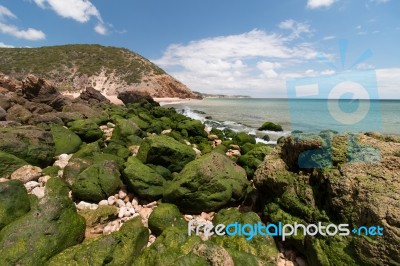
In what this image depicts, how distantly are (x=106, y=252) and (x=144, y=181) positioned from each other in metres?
2.69

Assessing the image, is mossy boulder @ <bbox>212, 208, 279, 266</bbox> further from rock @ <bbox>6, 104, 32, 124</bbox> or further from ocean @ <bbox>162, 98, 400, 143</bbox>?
rock @ <bbox>6, 104, 32, 124</bbox>

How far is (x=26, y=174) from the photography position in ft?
22.1

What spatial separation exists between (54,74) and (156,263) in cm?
7906

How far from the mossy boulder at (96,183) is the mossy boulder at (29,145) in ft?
7.20

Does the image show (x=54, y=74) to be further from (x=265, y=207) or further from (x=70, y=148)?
(x=265, y=207)

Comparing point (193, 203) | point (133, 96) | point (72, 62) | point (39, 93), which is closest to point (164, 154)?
point (193, 203)

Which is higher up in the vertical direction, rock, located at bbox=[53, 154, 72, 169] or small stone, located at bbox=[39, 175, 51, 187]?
rock, located at bbox=[53, 154, 72, 169]

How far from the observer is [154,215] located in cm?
523

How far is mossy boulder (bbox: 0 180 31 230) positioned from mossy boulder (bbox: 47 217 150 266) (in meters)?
1.43

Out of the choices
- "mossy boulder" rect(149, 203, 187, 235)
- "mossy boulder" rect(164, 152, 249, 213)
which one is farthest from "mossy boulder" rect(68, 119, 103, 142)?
"mossy boulder" rect(149, 203, 187, 235)

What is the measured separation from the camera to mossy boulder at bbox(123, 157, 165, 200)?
6386mm

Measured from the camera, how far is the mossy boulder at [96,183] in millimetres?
6156

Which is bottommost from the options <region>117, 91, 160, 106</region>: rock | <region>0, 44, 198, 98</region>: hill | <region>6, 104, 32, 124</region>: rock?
<region>6, 104, 32, 124</region>: rock

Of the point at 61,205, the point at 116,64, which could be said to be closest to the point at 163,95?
the point at 116,64
